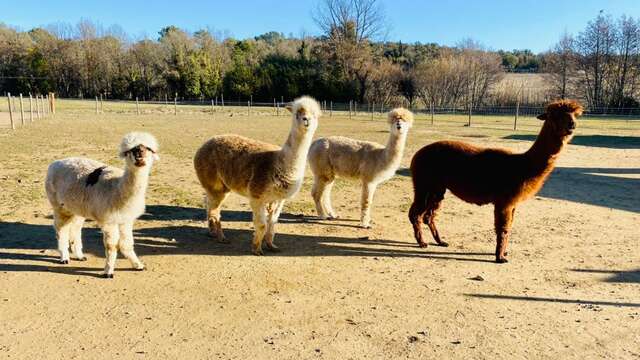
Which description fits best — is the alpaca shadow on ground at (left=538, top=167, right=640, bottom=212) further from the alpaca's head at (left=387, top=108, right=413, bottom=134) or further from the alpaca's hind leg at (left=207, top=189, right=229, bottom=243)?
the alpaca's hind leg at (left=207, top=189, right=229, bottom=243)

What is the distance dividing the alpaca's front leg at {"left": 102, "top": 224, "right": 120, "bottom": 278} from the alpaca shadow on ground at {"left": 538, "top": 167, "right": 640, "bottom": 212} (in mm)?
8804

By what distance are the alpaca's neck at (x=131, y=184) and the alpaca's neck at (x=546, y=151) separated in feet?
15.9

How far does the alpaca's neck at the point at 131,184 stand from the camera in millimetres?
4949

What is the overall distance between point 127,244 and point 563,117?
5614mm

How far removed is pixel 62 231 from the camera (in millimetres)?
5668

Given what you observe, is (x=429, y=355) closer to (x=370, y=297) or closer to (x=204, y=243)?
(x=370, y=297)

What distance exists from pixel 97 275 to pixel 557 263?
600 cm

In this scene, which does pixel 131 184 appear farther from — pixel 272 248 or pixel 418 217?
pixel 418 217

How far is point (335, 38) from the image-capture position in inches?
2501

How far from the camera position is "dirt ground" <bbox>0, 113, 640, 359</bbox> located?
13.0 feet

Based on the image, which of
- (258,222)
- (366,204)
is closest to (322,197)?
(366,204)

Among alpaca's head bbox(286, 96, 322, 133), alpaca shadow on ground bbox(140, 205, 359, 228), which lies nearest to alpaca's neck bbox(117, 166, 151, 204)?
alpaca's head bbox(286, 96, 322, 133)

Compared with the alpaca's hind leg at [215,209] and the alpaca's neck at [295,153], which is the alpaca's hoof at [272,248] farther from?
the alpaca's neck at [295,153]

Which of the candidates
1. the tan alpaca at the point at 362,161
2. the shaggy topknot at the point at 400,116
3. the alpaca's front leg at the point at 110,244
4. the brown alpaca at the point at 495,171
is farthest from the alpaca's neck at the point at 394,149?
the alpaca's front leg at the point at 110,244
